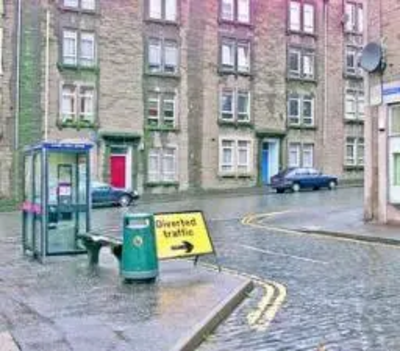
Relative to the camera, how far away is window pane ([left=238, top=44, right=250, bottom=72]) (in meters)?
51.1

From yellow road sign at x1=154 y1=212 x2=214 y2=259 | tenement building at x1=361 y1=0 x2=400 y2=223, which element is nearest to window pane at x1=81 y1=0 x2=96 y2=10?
tenement building at x1=361 y1=0 x2=400 y2=223

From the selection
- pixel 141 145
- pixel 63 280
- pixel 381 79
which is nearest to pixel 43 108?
pixel 141 145

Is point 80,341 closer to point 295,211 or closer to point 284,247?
point 284,247

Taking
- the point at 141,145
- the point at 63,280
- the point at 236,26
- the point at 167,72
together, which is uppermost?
the point at 236,26

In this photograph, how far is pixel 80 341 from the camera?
25.8 feet

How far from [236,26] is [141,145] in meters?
10.7

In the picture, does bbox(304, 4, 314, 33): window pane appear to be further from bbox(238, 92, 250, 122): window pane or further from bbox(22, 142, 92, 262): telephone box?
bbox(22, 142, 92, 262): telephone box

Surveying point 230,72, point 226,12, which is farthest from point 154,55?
point 226,12

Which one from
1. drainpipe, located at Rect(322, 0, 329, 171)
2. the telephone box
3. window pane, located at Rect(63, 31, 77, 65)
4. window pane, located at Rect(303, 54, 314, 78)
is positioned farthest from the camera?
drainpipe, located at Rect(322, 0, 329, 171)

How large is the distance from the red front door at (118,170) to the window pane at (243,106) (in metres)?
8.92

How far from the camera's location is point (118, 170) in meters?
46.3

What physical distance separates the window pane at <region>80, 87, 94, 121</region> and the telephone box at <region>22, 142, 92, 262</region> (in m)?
29.1

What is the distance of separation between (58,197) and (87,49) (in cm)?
3088

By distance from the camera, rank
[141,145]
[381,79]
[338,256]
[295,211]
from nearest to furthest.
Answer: [338,256], [381,79], [295,211], [141,145]
